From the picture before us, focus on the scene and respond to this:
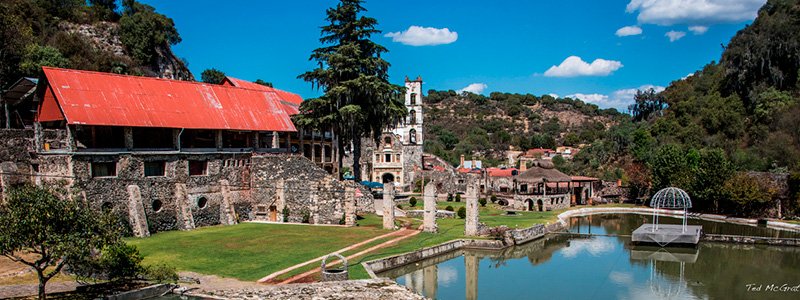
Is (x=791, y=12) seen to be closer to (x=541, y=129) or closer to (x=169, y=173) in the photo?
(x=541, y=129)

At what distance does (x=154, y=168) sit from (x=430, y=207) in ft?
44.7

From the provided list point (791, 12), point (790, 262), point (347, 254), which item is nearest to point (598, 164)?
point (791, 12)

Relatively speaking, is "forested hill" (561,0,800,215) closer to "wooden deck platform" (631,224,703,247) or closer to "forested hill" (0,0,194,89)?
"wooden deck platform" (631,224,703,247)

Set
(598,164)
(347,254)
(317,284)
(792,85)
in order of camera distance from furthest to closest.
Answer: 1. (598,164)
2. (792,85)
3. (347,254)
4. (317,284)

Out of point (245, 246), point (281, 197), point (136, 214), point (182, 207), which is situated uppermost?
point (281, 197)

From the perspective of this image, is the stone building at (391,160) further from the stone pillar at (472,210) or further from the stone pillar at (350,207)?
the stone pillar at (472,210)

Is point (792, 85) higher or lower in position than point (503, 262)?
higher

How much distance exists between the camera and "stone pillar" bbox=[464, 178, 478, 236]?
91.0ft

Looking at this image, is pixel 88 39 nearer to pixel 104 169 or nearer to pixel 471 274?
pixel 104 169

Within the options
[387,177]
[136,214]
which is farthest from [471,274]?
[387,177]

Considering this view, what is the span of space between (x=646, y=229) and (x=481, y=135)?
241 ft

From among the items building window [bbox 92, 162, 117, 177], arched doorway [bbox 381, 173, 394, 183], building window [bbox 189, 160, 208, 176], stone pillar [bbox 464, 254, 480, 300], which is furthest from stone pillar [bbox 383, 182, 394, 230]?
arched doorway [bbox 381, 173, 394, 183]

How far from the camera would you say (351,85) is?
3284 cm

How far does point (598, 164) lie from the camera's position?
70625 millimetres
